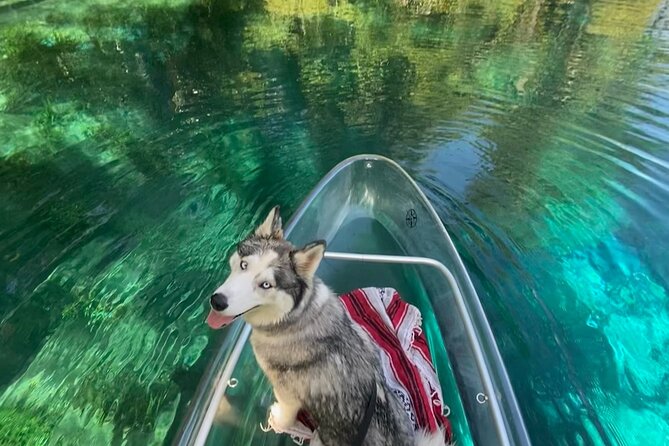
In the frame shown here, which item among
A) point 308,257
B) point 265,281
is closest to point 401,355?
point 308,257

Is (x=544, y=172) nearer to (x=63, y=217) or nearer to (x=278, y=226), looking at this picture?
(x=278, y=226)

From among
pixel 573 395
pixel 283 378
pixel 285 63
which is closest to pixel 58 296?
pixel 283 378

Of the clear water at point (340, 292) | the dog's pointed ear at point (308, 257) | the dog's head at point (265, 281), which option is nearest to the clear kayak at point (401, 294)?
the clear water at point (340, 292)

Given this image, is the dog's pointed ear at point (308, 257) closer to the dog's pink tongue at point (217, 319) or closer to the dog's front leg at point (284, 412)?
the dog's pink tongue at point (217, 319)

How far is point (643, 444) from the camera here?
10.5 feet

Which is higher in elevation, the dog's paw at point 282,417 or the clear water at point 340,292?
the dog's paw at point 282,417

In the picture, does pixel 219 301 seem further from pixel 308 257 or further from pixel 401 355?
pixel 401 355

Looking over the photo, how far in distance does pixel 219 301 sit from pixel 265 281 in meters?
0.23

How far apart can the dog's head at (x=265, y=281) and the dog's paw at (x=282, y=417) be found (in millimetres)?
623

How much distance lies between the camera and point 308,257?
6.54ft

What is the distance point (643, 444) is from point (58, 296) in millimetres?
5458

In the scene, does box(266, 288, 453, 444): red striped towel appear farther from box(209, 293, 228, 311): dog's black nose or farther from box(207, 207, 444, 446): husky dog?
box(209, 293, 228, 311): dog's black nose

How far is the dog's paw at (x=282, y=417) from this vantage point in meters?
2.40

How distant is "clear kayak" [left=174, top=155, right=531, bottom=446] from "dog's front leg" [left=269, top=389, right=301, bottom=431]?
0.28 metres
